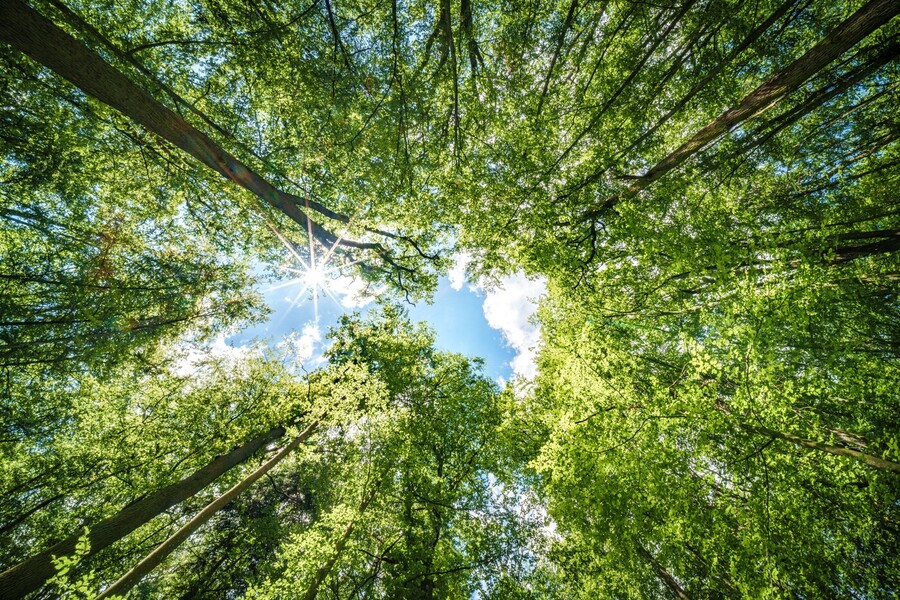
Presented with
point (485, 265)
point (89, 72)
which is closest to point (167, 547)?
point (89, 72)

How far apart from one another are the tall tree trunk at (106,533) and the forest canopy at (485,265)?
0.07 m

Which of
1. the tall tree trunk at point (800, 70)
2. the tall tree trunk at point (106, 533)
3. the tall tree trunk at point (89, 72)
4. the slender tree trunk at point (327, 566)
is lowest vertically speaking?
the slender tree trunk at point (327, 566)

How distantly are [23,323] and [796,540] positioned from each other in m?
16.9

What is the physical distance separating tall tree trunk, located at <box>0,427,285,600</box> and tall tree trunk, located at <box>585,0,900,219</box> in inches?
478

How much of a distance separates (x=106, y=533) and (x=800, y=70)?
1368cm

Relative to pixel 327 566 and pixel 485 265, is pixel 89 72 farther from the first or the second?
pixel 327 566

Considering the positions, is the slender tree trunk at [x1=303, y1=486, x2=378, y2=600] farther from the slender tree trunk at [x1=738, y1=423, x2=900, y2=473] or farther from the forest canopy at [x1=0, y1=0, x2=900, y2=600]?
the slender tree trunk at [x1=738, y1=423, x2=900, y2=473]

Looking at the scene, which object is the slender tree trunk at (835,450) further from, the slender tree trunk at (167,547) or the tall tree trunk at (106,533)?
the slender tree trunk at (167,547)

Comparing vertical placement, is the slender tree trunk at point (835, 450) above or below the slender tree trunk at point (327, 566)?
above

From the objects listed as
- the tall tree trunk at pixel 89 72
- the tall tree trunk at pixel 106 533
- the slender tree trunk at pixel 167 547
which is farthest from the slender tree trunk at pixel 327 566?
the tall tree trunk at pixel 89 72

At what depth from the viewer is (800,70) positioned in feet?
12.4

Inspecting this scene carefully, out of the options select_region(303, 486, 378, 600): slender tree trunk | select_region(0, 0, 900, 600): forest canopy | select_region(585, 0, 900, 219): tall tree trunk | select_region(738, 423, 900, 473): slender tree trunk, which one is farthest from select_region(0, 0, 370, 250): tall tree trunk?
select_region(738, 423, 900, 473): slender tree trunk

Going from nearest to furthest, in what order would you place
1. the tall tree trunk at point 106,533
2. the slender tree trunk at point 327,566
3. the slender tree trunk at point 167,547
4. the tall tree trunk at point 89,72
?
the tall tree trunk at point 89,72
the tall tree trunk at point 106,533
the slender tree trunk at point 167,547
the slender tree trunk at point 327,566

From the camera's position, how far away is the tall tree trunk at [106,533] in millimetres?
4289
